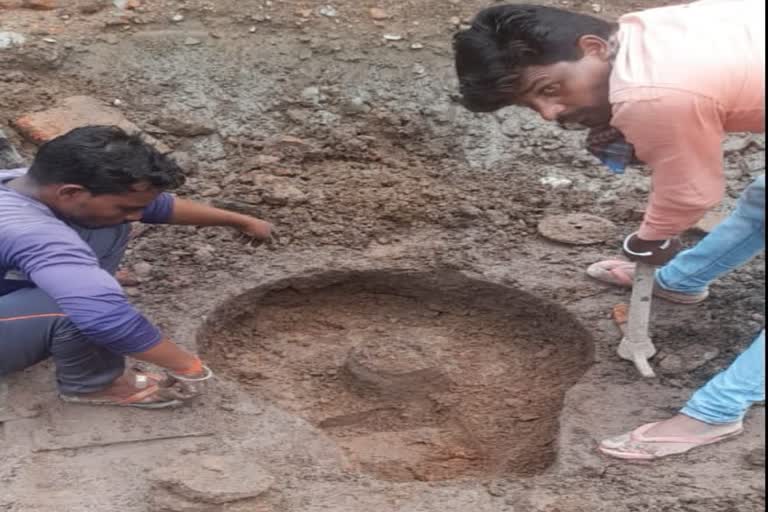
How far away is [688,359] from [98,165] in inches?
73.7

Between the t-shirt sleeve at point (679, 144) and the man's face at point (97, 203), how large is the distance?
130 cm

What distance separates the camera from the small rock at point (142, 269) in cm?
356

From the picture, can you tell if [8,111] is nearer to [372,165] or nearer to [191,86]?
[191,86]

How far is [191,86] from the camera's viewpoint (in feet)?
14.9

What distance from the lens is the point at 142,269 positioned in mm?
3576

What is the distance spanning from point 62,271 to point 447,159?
2.25m

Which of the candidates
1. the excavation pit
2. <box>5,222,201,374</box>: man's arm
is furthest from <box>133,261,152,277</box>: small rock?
<box>5,222,201,374</box>: man's arm

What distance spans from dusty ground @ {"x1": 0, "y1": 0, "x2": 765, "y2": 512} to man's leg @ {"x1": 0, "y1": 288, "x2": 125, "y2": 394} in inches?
4.3

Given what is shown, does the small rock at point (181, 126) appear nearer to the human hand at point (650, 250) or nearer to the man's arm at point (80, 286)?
the man's arm at point (80, 286)

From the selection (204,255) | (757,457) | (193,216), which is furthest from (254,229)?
(757,457)

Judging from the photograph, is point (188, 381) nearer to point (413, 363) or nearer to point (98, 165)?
point (98, 165)

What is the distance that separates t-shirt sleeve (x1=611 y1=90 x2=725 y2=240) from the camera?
7.22 feet

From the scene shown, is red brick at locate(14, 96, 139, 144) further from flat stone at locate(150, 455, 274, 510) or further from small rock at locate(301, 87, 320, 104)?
flat stone at locate(150, 455, 274, 510)

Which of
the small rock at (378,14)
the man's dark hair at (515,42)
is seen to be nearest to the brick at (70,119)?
the small rock at (378,14)
